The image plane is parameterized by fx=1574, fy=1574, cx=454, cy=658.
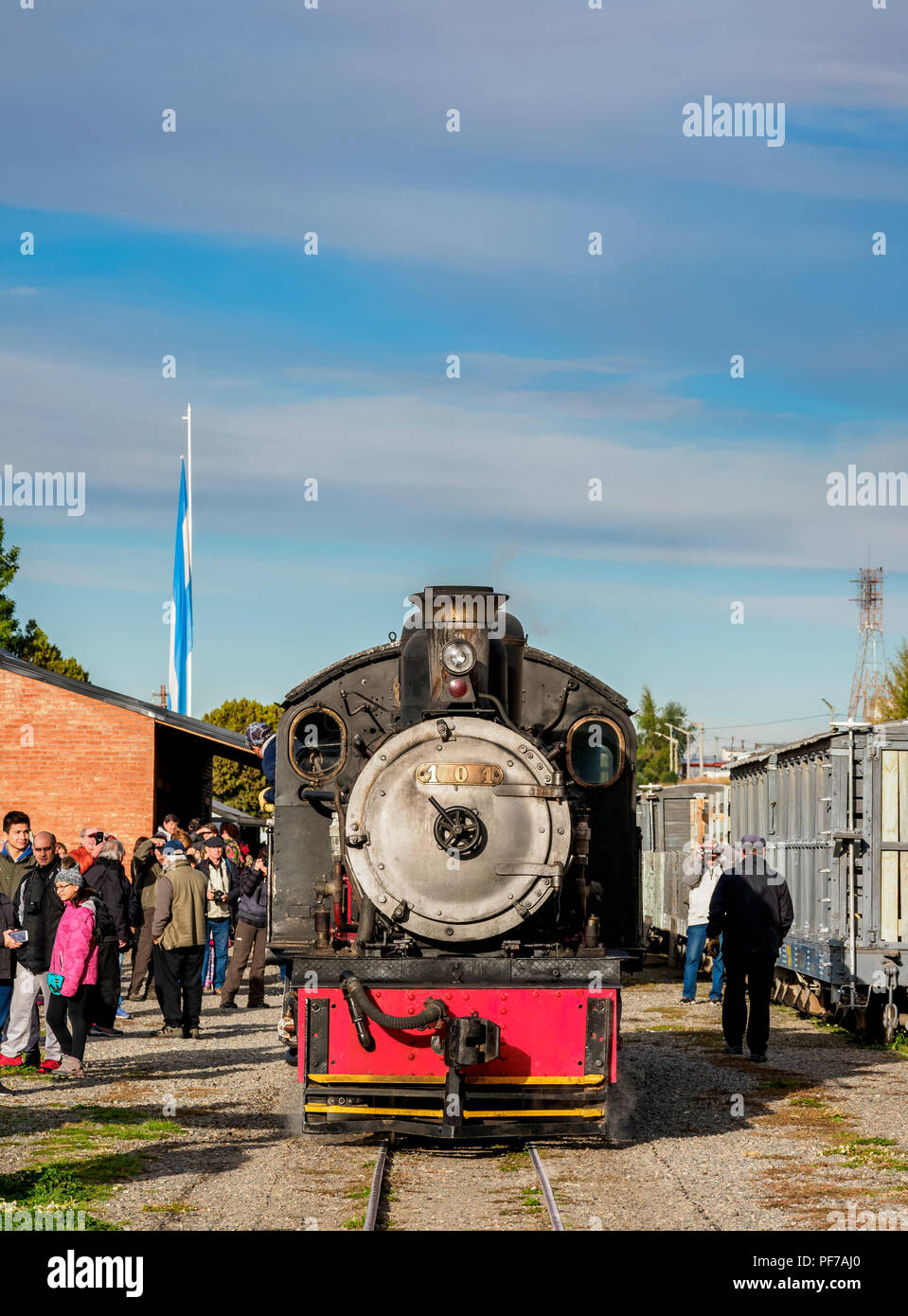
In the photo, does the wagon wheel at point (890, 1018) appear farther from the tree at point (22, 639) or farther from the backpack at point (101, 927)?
the tree at point (22, 639)

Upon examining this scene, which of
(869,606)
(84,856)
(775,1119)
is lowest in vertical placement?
(775,1119)

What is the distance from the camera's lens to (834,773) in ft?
48.2

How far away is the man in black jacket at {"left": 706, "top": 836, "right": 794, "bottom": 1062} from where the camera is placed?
13070 mm

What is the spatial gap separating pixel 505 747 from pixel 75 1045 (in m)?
5.03

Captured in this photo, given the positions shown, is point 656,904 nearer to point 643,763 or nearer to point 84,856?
point 84,856

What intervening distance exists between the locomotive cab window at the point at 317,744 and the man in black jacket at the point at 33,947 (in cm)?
240

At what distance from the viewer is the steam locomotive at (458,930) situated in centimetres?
893

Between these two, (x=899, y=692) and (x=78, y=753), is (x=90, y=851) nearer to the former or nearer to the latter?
(x=78, y=753)

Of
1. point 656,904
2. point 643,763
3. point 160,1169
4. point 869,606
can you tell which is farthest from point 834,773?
point 643,763

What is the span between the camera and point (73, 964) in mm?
12008

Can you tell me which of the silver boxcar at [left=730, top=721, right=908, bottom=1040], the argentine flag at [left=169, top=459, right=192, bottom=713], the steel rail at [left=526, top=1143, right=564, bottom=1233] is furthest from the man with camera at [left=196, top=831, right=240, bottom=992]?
the argentine flag at [left=169, top=459, right=192, bottom=713]

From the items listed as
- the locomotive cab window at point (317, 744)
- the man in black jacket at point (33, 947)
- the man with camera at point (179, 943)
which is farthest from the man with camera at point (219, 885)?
the locomotive cab window at point (317, 744)

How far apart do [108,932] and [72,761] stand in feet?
38.2

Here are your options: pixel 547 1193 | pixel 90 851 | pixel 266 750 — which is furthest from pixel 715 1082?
pixel 90 851
